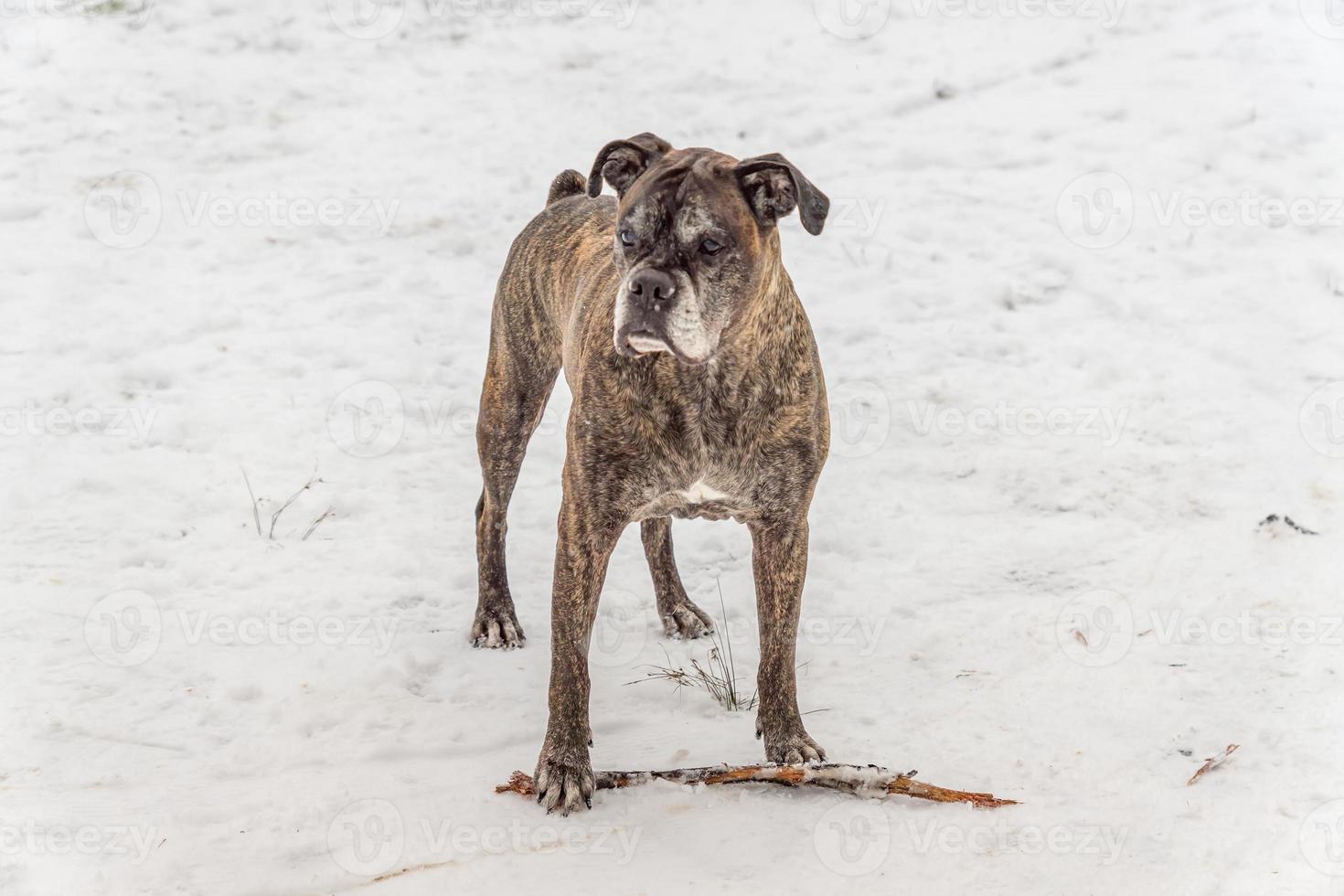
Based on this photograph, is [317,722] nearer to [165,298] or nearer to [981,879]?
[981,879]

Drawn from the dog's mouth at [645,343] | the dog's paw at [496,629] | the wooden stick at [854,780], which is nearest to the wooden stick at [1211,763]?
the wooden stick at [854,780]

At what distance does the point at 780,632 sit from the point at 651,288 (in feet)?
4.31

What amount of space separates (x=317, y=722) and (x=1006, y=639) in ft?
8.53

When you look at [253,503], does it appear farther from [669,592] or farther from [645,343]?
[645,343]

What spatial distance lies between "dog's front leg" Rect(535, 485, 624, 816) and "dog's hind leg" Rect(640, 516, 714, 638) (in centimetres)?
107

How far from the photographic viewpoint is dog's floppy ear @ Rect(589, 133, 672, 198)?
374cm

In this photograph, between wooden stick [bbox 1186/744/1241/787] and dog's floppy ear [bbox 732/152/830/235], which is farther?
wooden stick [bbox 1186/744/1241/787]

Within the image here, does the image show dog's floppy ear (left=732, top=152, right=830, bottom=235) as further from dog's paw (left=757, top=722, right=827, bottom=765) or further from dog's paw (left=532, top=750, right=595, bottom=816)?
dog's paw (left=532, top=750, right=595, bottom=816)

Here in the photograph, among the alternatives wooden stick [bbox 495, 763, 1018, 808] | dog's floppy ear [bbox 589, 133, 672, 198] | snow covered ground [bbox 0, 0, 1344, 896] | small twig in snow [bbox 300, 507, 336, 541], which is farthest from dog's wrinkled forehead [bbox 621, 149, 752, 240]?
small twig in snow [bbox 300, 507, 336, 541]

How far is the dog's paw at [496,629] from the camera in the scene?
4.72m

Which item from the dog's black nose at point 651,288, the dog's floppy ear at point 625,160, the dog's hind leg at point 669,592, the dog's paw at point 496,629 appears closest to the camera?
the dog's black nose at point 651,288

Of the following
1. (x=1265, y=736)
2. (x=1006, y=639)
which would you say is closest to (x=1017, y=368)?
(x=1006, y=639)

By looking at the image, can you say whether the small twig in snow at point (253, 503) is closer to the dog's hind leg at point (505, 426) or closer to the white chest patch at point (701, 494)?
the dog's hind leg at point (505, 426)

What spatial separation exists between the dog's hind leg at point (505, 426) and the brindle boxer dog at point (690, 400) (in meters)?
0.75
